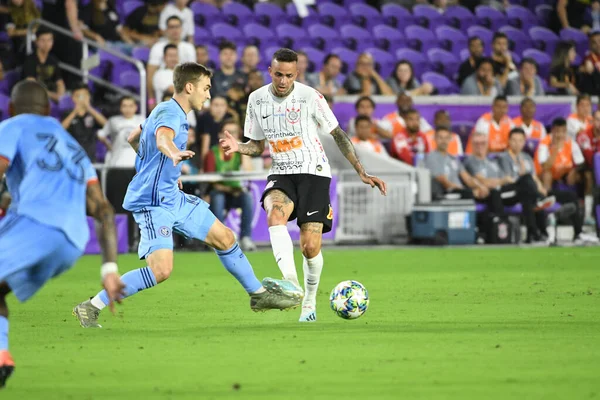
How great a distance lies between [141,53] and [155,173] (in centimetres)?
1200

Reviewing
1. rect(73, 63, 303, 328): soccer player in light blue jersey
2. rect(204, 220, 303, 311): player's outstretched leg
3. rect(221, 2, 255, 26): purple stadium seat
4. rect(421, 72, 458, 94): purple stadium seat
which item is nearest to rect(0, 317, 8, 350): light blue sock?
rect(73, 63, 303, 328): soccer player in light blue jersey

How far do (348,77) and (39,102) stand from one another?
47.2ft

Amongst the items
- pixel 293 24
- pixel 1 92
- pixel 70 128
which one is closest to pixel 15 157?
pixel 70 128

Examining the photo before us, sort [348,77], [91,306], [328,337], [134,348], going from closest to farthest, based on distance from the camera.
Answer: [134,348], [328,337], [91,306], [348,77]

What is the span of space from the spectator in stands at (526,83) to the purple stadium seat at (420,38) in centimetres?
243

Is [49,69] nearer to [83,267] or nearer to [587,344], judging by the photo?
[83,267]

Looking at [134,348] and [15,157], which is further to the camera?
[134,348]

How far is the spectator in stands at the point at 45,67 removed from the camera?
17766 millimetres

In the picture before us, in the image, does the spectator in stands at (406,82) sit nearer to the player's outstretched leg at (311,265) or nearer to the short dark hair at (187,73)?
the player's outstretched leg at (311,265)

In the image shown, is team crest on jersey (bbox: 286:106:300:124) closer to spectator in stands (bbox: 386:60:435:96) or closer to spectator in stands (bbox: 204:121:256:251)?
spectator in stands (bbox: 204:121:256:251)

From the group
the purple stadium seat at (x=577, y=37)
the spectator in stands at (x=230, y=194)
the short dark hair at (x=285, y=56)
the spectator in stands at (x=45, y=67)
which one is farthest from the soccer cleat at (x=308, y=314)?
the purple stadium seat at (x=577, y=37)

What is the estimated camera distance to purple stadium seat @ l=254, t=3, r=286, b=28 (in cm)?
2294

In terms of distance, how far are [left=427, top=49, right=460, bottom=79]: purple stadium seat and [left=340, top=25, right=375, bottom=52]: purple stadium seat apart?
128cm

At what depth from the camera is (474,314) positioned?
9312mm
